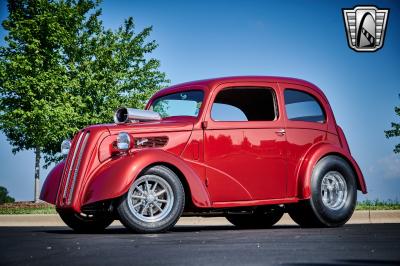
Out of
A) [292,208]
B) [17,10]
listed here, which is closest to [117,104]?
[17,10]

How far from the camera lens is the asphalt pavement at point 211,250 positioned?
4.51 metres

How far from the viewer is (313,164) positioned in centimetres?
790

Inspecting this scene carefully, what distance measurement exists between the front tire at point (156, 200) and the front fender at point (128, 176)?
13cm

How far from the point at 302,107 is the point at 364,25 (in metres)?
4.05

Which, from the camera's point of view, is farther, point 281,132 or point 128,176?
point 281,132

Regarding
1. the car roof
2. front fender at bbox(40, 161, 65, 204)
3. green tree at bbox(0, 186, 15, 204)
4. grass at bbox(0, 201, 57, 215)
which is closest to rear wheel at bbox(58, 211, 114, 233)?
front fender at bbox(40, 161, 65, 204)

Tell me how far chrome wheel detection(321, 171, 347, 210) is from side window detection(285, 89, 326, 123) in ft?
2.79

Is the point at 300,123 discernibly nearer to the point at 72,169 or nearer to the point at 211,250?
the point at 72,169

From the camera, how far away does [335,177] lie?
8.20 meters

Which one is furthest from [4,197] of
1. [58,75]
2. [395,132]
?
[395,132]

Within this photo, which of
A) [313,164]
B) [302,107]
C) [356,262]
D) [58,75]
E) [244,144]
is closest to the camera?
[356,262]

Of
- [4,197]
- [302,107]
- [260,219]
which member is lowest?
[4,197]

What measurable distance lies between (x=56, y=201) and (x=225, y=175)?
6.77ft

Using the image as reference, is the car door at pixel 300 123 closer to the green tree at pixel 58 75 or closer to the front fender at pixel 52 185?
the front fender at pixel 52 185
